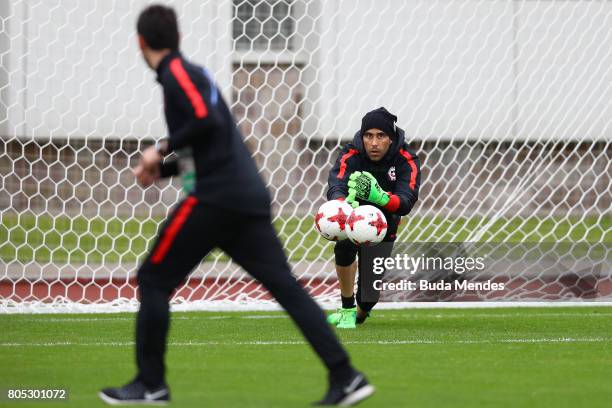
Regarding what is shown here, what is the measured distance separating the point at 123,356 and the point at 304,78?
567cm

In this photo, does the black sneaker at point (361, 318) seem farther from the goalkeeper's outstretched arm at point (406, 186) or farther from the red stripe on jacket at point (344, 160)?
the red stripe on jacket at point (344, 160)

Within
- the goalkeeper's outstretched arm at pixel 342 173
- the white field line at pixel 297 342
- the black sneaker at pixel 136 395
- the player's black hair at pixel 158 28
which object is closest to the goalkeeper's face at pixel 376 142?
the goalkeeper's outstretched arm at pixel 342 173

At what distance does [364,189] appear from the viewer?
276 inches

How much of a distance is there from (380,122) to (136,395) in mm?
3476

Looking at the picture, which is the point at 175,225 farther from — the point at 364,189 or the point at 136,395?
the point at 364,189

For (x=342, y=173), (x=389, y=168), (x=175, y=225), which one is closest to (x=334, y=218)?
(x=342, y=173)

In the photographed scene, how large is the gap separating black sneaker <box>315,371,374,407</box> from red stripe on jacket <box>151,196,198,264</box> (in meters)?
0.80

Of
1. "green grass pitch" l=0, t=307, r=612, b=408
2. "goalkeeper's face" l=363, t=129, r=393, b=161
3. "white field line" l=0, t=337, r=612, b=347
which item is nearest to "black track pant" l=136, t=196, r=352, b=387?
"green grass pitch" l=0, t=307, r=612, b=408

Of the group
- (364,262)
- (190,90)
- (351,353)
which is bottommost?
(364,262)

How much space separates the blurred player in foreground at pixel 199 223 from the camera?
161 inches

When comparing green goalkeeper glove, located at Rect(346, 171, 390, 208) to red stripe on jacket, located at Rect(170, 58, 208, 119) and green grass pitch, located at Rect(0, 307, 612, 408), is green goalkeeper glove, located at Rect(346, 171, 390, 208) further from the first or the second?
red stripe on jacket, located at Rect(170, 58, 208, 119)

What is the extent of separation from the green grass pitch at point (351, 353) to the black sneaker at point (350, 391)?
0.58 ft

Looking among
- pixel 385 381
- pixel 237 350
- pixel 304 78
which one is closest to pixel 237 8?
pixel 304 78

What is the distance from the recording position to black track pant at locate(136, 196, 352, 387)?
13.4 feet
